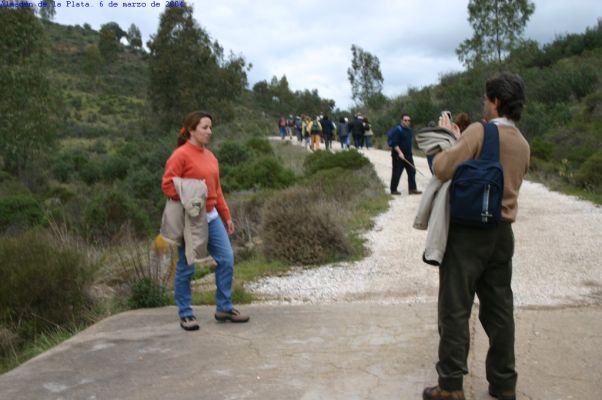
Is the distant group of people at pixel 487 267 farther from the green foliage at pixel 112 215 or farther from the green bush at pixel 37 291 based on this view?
the green foliage at pixel 112 215

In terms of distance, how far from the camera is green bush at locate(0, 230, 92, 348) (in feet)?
22.0

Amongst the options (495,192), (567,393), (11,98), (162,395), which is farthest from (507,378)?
(11,98)

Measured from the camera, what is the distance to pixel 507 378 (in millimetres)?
3801

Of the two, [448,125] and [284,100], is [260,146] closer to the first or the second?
[448,125]

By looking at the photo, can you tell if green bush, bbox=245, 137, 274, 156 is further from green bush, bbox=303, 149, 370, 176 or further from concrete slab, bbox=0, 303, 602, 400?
concrete slab, bbox=0, 303, 602, 400

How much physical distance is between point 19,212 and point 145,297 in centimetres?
1523

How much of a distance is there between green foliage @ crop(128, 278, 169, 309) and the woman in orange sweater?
100cm

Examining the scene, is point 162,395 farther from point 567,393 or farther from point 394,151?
point 394,151

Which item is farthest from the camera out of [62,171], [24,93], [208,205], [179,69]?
[179,69]

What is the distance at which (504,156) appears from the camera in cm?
372

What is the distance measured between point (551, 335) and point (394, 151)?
945 cm

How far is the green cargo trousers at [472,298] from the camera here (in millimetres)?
3676

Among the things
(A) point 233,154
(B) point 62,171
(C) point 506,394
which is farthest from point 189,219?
(B) point 62,171

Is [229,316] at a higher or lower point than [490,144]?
lower
